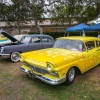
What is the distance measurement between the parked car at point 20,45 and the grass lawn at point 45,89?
1.83 metres

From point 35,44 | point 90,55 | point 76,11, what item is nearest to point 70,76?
point 90,55

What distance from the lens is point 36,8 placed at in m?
14.5

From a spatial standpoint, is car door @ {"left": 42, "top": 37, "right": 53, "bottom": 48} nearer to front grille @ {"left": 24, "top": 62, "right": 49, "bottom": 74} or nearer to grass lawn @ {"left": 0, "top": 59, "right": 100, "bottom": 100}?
grass lawn @ {"left": 0, "top": 59, "right": 100, "bottom": 100}

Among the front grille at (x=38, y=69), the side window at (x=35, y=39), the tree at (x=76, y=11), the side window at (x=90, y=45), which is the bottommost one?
the front grille at (x=38, y=69)

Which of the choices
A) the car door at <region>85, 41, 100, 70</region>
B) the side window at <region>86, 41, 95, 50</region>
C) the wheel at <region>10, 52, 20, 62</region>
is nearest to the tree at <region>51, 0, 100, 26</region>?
the side window at <region>86, 41, 95, 50</region>

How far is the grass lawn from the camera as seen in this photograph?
3477mm

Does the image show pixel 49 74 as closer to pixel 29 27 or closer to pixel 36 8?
pixel 36 8

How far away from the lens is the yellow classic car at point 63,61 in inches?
142

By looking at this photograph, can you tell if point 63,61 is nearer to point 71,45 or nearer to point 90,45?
point 71,45

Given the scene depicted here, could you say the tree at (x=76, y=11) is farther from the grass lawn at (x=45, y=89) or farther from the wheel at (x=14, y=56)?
the grass lawn at (x=45, y=89)

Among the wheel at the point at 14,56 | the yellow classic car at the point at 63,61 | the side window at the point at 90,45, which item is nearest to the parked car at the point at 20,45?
the wheel at the point at 14,56

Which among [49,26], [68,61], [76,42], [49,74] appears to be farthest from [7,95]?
[49,26]

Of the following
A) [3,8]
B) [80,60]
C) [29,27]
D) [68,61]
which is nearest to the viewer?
[68,61]

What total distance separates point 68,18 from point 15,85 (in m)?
17.8
